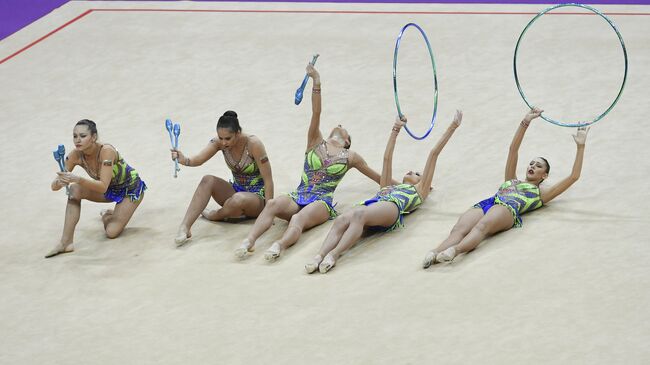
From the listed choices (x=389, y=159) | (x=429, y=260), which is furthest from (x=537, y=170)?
(x=429, y=260)

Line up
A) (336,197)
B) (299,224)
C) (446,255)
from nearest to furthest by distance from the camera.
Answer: (446,255)
(299,224)
(336,197)

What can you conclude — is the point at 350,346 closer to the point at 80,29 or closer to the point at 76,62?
the point at 76,62

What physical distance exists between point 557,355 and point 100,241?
11.0 ft

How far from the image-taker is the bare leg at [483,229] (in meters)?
6.04

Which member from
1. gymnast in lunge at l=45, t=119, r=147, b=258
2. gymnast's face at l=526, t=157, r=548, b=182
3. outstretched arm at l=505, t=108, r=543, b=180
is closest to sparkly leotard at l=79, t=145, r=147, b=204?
gymnast in lunge at l=45, t=119, r=147, b=258

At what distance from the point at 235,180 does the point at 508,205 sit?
1930 mm

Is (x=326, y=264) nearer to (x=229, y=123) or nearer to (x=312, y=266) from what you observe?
(x=312, y=266)

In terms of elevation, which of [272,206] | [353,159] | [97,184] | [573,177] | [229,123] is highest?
[229,123]

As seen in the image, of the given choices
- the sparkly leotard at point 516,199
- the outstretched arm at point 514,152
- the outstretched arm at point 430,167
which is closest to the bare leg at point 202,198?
the outstretched arm at point 430,167

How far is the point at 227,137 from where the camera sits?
6.63 metres

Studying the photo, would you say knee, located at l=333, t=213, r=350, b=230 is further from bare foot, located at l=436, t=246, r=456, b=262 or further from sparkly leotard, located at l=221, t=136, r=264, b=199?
sparkly leotard, located at l=221, t=136, r=264, b=199

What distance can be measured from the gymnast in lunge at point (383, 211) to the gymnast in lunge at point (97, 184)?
1537 mm

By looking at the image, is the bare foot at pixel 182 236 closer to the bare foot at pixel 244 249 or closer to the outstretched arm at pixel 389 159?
the bare foot at pixel 244 249

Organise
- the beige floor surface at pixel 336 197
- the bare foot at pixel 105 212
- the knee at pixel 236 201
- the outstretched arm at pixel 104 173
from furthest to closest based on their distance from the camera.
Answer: the bare foot at pixel 105 212
the knee at pixel 236 201
the outstretched arm at pixel 104 173
the beige floor surface at pixel 336 197
